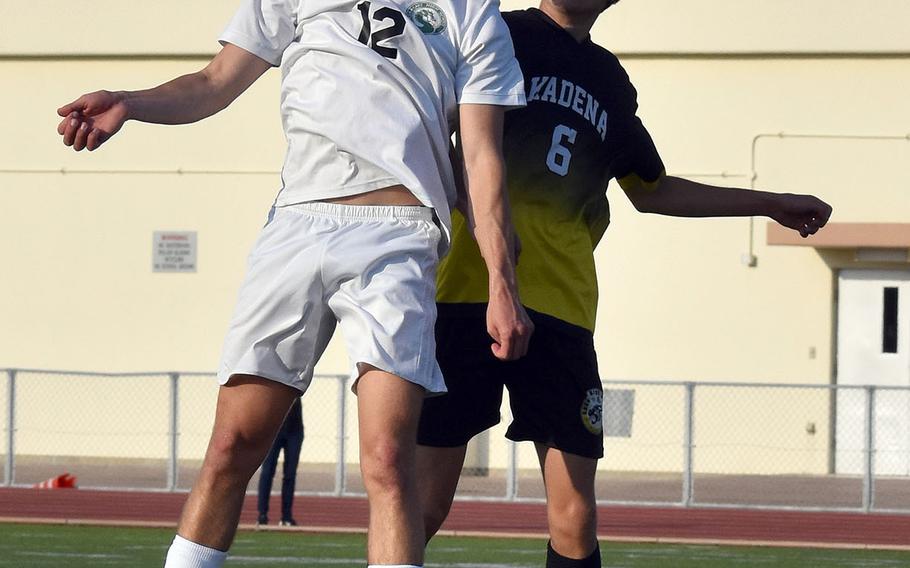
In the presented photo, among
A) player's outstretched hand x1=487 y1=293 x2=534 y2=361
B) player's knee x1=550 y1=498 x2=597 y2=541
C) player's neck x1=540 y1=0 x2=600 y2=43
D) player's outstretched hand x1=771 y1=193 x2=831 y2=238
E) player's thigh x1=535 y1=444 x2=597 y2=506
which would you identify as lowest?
player's knee x1=550 y1=498 x2=597 y2=541

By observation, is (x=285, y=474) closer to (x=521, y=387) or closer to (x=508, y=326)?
(x=521, y=387)

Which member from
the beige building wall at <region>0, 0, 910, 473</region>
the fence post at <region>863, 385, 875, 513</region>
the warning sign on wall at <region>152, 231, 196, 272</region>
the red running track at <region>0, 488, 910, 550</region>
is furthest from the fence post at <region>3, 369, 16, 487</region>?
the fence post at <region>863, 385, 875, 513</region>

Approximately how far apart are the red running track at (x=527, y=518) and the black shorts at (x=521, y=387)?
316 inches

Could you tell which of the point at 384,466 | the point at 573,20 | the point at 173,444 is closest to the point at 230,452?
the point at 384,466

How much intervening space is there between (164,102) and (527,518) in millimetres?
11769

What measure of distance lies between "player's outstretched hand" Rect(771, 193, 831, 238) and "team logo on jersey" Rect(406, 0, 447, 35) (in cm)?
180

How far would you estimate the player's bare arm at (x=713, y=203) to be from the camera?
231 inches

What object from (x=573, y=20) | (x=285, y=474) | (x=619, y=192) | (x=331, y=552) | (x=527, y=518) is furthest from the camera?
(x=619, y=192)

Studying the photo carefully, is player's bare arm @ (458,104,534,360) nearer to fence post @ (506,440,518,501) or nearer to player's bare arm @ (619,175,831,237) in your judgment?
player's bare arm @ (619,175,831,237)

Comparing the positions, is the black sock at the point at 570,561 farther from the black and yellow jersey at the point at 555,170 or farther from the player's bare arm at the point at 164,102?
the player's bare arm at the point at 164,102

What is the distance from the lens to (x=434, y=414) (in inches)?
216

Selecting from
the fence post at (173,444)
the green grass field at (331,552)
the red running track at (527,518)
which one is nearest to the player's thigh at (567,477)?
the green grass field at (331,552)

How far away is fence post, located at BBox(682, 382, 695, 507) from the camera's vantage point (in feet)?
56.3

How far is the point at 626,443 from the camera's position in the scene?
66.1 ft
